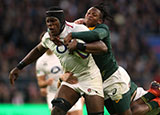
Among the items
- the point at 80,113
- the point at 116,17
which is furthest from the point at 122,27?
the point at 80,113

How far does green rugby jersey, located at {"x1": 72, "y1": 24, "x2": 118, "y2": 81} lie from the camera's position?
4934 mm

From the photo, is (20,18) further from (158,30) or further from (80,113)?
(80,113)

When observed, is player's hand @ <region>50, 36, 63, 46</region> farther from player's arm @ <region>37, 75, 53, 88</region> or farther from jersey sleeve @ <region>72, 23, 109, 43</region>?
player's arm @ <region>37, 75, 53, 88</region>

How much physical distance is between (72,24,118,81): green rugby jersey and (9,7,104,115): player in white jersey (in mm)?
185

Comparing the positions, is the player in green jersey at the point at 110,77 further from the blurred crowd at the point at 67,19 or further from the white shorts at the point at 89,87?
the blurred crowd at the point at 67,19

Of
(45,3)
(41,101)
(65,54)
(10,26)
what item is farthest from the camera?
(45,3)

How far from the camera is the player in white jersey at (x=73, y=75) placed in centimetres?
511

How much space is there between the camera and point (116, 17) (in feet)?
47.3

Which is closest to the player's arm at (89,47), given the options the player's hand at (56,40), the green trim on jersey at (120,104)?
the player's hand at (56,40)

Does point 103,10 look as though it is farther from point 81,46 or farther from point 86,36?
point 81,46

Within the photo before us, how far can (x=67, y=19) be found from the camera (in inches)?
522

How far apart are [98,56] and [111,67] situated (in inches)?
11.3

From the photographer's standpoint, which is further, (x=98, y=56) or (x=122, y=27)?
(x=122, y=27)

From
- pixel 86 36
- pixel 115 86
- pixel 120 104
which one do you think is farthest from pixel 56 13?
pixel 120 104
